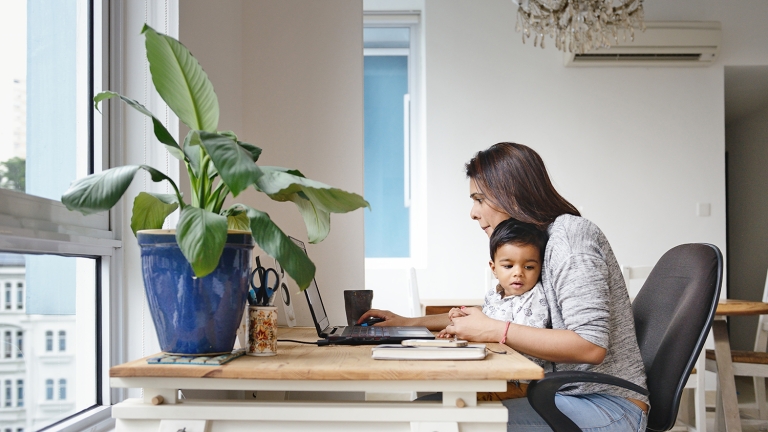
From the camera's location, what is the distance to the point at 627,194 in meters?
4.77

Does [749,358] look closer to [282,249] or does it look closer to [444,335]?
[444,335]

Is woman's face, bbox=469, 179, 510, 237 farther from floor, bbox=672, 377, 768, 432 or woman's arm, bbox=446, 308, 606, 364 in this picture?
floor, bbox=672, 377, 768, 432

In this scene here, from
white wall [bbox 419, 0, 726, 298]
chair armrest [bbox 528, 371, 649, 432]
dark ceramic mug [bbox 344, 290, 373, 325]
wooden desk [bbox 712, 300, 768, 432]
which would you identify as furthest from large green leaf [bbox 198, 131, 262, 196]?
white wall [bbox 419, 0, 726, 298]

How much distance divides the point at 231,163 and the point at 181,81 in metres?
0.25

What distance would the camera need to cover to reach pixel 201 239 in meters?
0.98

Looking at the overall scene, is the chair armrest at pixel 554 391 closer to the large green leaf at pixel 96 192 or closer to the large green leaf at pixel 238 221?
the large green leaf at pixel 238 221

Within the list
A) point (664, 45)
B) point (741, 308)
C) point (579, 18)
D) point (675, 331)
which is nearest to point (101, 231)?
point (675, 331)

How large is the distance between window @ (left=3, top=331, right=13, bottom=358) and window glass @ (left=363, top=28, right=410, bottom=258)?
3927mm

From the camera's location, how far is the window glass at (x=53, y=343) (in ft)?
4.02

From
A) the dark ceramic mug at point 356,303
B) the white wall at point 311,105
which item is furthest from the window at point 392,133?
the dark ceramic mug at point 356,303

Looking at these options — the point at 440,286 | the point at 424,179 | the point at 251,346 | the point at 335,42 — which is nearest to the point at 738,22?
the point at 424,179

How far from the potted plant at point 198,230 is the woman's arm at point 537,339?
0.51 m

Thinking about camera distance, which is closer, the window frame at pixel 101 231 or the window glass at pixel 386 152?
the window frame at pixel 101 231

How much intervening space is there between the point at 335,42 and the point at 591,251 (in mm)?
1195
